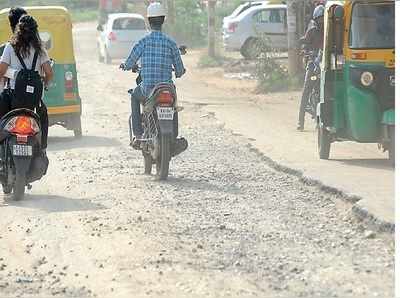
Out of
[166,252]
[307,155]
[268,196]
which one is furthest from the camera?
[307,155]

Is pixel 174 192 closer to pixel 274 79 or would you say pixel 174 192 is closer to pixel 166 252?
pixel 166 252

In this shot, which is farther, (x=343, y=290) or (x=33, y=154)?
(x=33, y=154)

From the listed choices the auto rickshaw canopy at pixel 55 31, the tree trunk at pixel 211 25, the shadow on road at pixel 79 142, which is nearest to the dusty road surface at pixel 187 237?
the shadow on road at pixel 79 142

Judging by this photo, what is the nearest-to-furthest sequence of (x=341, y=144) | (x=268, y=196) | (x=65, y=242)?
(x=65, y=242) → (x=268, y=196) → (x=341, y=144)

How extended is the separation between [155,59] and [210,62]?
75.3 feet

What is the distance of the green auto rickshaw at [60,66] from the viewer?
16812 mm

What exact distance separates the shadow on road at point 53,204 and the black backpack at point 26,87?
0.93 m

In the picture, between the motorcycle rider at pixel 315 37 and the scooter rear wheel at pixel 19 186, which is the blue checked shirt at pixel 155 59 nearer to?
the scooter rear wheel at pixel 19 186

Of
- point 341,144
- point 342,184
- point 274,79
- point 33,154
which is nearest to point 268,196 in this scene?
point 342,184

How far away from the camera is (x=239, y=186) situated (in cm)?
1118

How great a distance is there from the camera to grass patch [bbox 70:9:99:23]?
73.2 metres

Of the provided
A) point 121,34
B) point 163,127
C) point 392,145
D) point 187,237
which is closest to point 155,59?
point 163,127

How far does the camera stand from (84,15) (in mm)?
75438

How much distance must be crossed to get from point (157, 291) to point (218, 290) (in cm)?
38
